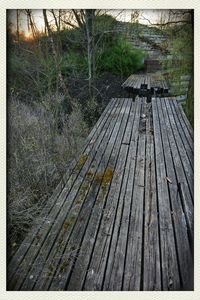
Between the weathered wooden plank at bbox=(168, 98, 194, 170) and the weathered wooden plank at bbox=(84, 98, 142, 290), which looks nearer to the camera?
the weathered wooden plank at bbox=(84, 98, 142, 290)

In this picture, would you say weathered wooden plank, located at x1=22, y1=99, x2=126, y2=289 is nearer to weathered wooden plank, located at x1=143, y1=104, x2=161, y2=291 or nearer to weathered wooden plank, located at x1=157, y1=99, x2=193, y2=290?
weathered wooden plank, located at x1=143, y1=104, x2=161, y2=291

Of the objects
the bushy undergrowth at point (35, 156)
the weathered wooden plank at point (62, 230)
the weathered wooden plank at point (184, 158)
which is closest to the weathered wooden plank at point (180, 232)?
the weathered wooden plank at point (184, 158)

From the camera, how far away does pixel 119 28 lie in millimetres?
5121

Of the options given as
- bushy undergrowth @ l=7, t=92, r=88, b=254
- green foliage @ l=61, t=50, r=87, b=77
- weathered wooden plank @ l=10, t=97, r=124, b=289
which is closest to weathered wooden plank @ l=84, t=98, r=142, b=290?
weathered wooden plank @ l=10, t=97, r=124, b=289

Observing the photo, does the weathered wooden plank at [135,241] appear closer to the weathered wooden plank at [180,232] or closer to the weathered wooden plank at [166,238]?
the weathered wooden plank at [166,238]

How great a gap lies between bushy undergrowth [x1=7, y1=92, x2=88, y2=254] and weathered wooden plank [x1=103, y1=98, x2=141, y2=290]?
2.69 ft

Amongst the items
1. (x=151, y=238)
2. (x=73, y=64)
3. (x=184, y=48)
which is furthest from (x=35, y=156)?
(x=73, y=64)

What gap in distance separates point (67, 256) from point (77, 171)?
1.18 m

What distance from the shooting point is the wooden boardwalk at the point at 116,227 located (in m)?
1.56

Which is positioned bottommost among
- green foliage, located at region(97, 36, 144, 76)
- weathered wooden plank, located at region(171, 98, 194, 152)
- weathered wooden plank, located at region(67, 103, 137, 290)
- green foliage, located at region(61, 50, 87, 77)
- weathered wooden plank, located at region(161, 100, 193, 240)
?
weathered wooden plank, located at region(67, 103, 137, 290)

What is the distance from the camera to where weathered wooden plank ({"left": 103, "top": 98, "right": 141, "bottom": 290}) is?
1.53 meters

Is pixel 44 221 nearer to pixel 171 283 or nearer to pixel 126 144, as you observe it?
pixel 171 283

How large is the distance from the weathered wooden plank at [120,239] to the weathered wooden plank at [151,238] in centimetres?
15
